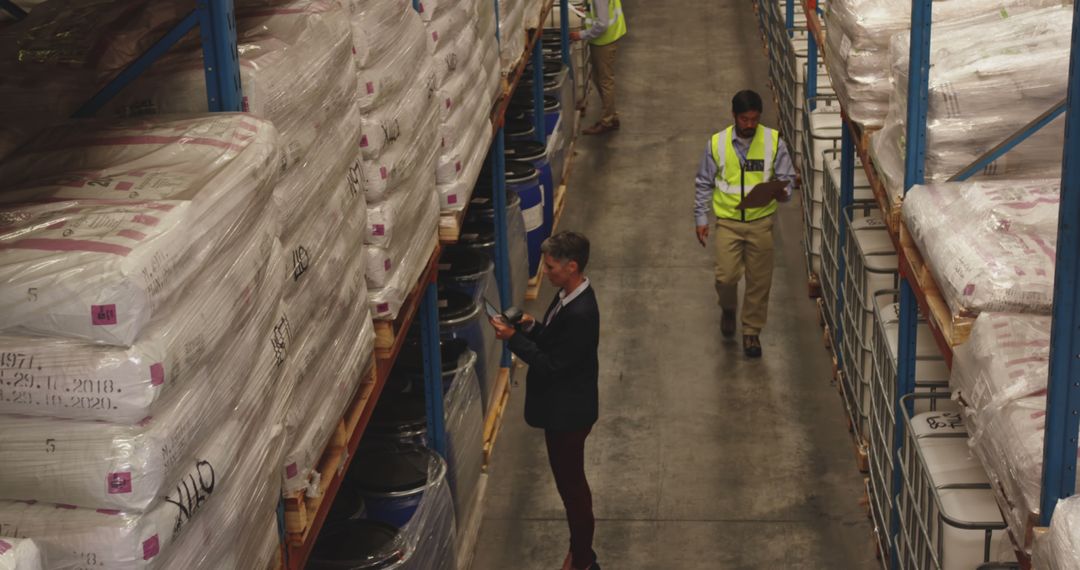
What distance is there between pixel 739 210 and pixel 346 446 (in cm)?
Answer: 509

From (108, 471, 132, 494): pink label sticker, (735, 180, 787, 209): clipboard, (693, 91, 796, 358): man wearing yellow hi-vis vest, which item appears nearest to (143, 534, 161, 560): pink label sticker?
(108, 471, 132, 494): pink label sticker

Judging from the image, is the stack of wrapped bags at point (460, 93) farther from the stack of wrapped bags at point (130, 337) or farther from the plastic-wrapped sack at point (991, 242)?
the stack of wrapped bags at point (130, 337)

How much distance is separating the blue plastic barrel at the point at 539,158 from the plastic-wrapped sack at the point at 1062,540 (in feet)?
23.1

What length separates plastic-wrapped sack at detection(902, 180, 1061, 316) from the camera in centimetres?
441

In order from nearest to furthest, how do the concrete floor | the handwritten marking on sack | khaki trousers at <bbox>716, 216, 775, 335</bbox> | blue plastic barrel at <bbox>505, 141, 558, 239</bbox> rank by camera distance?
the handwritten marking on sack → the concrete floor → khaki trousers at <bbox>716, 216, 775, 335</bbox> → blue plastic barrel at <bbox>505, 141, 558, 239</bbox>

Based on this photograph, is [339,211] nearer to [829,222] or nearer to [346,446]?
[346,446]

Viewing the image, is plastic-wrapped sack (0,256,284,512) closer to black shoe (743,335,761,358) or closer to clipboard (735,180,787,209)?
clipboard (735,180,787,209)

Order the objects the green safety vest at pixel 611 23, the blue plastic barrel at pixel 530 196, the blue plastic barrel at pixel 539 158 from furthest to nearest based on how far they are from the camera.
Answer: the green safety vest at pixel 611 23 < the blue plastic barrel at pixel 539 158 < the blue plastic barrel at pixel 530 196

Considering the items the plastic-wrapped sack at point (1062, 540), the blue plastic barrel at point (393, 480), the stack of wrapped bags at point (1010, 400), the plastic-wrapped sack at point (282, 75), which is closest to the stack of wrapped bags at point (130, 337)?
the plastic-wrapped sack at point (282, 75)

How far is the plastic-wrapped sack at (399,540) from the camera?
4.95m

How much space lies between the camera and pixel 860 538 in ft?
23.9

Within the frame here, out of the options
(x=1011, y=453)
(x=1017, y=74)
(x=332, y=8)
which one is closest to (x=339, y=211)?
(x=332, y=8)

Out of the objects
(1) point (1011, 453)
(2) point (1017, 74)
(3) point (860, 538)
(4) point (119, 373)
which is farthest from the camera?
(3) point (860, 538)

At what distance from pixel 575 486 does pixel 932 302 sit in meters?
2.29
